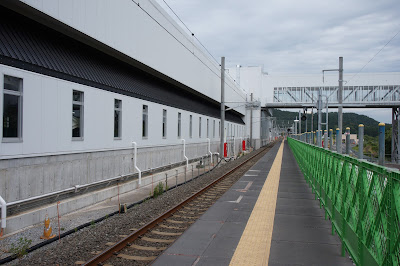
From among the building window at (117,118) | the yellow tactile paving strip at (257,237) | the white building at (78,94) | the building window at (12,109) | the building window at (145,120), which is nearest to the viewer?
the yellow tactile paving strip at (257,237)

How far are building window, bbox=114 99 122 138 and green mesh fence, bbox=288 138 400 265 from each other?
10.1 m

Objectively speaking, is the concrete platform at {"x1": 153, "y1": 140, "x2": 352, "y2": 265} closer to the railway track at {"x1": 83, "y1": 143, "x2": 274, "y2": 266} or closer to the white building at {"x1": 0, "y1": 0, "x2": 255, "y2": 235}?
the railway track at {"x1": 83, "y1": 143, "x2": 274, "y2": 266}

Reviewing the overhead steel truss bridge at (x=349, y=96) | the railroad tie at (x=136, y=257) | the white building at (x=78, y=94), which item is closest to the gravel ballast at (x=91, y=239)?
the railroad tie at (x=136, y=257)

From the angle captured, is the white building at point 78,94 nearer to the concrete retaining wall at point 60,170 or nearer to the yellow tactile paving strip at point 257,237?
the concrete retaining wall at point 60,170

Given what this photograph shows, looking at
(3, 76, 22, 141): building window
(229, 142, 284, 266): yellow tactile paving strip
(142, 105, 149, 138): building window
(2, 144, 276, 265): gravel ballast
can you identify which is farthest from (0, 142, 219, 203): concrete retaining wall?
(229, 142, 284, 266): yellow tactile paving strip

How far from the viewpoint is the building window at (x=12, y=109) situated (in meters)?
8.98

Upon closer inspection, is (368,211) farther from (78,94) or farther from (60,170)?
(78,94)

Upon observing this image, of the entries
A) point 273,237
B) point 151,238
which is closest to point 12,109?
point 151,238

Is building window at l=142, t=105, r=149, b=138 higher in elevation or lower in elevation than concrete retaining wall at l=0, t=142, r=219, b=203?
higher

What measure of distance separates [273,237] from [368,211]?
10.4ft

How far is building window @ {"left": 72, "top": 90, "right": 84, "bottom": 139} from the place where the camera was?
12.0 meters

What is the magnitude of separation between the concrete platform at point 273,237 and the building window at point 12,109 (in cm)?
522

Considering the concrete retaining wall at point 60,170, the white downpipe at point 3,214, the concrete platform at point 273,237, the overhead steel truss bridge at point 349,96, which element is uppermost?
the overhead steel truss bridge at point 349,96

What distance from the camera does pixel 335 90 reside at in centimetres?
5906
